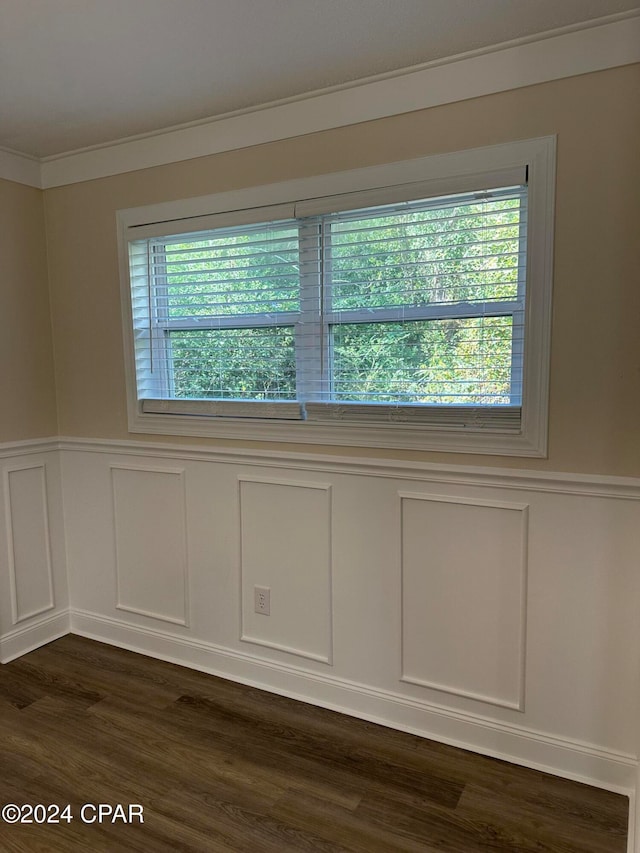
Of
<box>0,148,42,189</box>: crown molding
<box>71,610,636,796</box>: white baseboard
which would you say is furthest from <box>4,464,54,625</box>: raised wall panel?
<box>0,148,42,189</box>: crown molding

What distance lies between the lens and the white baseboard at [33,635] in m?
2.80

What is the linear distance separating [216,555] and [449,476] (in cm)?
114

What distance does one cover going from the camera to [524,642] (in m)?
2.01

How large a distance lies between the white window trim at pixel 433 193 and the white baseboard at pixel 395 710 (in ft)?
3.19

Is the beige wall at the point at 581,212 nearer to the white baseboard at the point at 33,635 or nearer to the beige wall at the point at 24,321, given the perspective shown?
the beige wall at the point at 24,321

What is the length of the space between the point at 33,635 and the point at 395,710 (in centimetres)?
185

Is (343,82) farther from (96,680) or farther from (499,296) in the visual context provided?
(96,680)

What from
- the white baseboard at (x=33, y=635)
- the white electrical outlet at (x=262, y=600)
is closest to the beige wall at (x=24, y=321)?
the white baseboard at (x=33, y=635)

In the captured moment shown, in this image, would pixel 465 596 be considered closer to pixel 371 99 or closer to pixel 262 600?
pixel 262 600

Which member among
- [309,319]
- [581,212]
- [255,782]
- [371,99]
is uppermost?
[371,99]

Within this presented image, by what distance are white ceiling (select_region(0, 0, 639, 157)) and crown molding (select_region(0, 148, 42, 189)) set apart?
468mm

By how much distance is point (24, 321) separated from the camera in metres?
2.85

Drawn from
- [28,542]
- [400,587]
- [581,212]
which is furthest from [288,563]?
[581,212]

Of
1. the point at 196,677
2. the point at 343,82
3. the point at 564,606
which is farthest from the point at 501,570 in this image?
the point at 343,82
